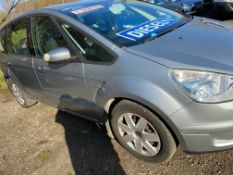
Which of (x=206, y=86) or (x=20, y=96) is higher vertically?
(x=206, y=86)

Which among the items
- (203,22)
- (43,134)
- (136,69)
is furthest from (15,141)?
(203,22)

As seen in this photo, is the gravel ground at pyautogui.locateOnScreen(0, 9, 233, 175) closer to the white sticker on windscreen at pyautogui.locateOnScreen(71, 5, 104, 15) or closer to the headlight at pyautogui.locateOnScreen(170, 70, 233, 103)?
the headlight at pyautogui.locateOnScreen(170, 70, 233, 103)

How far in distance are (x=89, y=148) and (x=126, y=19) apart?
1.53 metres

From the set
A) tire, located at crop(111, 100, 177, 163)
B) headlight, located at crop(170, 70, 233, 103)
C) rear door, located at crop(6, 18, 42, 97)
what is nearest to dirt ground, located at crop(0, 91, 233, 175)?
tire, located at crop(111, 100, 177, 163)

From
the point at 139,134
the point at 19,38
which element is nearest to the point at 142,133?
the point at 139,134

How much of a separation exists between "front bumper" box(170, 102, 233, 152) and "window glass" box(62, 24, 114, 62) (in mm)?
923

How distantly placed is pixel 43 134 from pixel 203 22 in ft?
8.02

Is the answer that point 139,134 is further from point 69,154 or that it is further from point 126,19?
point 126,19

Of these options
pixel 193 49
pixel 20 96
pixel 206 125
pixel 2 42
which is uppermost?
pixel 193 49

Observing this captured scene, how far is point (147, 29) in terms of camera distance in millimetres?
3621

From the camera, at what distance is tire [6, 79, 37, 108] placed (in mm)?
5191

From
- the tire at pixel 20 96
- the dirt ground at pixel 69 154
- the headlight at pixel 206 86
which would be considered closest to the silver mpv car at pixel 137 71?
the headlight at pixel 206 86

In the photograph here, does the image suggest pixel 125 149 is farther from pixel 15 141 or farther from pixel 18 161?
pixel 15 141

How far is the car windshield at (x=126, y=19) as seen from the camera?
347 centimetres
